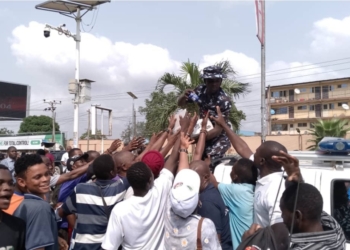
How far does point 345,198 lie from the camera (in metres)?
3.35

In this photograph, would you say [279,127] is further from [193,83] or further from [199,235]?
[199,235]

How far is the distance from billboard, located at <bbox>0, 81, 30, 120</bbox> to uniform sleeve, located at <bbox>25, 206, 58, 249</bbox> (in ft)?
111

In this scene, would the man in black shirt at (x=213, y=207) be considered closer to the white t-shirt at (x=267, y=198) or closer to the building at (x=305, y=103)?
the white t-shirt at (x=267, y=198)

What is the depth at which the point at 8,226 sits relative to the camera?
238 cm

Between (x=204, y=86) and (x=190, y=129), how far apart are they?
95 cm

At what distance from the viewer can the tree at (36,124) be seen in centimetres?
5972

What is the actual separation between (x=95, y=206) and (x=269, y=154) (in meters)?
1.59

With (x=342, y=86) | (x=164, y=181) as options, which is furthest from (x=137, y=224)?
(x=342, y=86)

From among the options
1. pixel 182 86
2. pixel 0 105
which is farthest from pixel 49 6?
pixel 0 105

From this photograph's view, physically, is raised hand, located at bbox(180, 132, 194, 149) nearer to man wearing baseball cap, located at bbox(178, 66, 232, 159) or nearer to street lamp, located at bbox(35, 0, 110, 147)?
man wearing baseball cap, located at bbox(178, 66, 232, 159)

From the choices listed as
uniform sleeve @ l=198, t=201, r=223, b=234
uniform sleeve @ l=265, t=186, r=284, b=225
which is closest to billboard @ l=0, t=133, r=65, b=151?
uniform sleeve @ l=198, t=201, r=223, b=234

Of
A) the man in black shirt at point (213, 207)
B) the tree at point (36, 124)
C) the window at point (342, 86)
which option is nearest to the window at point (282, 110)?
the window at point (342, 86)

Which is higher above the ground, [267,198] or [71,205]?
[267,198]

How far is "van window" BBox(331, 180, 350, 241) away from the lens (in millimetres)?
3342
